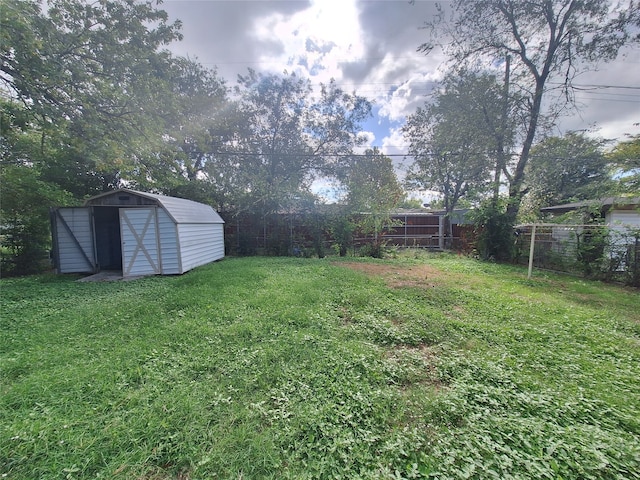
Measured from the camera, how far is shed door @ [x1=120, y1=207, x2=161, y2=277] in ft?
19.1

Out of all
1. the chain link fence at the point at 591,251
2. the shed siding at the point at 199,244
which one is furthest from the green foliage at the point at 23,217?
the chain link fence at the point at 591,251

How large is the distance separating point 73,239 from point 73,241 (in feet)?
0.17

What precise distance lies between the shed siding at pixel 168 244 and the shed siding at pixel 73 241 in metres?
2.22

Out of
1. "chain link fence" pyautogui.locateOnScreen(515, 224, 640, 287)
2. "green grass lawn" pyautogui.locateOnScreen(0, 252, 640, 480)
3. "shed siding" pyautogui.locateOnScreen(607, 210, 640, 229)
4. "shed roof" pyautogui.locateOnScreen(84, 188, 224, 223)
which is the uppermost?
→ "shed roof" pyautogui.locateOnScreen(84, 188, 224, 223)

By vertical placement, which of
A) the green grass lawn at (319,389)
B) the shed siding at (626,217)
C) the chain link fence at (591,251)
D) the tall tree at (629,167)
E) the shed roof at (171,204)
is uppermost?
the tall tree at (629,167)

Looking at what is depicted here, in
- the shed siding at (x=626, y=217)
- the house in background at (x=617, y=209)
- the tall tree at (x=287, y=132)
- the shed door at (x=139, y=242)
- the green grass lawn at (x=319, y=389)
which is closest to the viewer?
the green grass lawn at (x=319, y=389)

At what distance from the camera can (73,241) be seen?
6309mm

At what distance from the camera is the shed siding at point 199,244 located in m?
6.28

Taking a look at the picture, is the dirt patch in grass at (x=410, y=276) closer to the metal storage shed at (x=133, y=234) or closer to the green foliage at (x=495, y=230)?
the green foliage at (x=495, y=230)

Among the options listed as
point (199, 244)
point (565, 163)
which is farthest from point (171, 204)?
point (565, 163)

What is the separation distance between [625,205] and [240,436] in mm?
10806

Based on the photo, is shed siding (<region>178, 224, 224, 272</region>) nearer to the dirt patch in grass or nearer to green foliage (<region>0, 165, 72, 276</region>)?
green foliage (<region>0, 165, 72, 276</region>)

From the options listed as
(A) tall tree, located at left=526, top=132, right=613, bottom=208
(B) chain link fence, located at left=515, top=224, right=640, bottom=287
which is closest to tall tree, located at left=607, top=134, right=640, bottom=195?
(A) tall tree, located at left=526, top=132, right=613, bottom=208

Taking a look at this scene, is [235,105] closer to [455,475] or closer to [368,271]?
[368,271]
